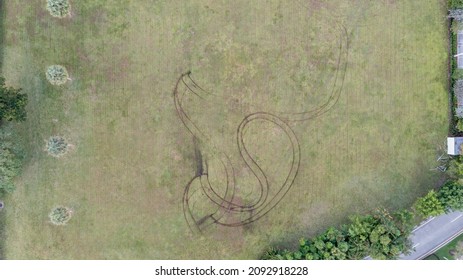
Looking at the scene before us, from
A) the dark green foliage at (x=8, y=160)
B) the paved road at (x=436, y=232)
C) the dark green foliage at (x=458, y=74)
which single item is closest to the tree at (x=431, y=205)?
the paved road at (x=436, y=232)

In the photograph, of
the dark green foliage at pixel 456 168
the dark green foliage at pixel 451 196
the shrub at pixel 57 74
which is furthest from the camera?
the dark green foliage at pixel 456 168

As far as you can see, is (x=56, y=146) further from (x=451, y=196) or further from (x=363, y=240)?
(x=451, y=196)

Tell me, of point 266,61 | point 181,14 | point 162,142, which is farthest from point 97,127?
point 266,61

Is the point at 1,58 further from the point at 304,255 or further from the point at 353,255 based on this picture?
the point at 353,255

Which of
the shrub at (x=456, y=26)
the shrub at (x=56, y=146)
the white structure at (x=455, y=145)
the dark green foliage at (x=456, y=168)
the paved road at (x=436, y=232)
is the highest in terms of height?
the shrub at (x=456, y=26)

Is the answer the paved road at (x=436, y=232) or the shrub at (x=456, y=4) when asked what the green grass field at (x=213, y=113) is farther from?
the paved road at (x=436, y=232)

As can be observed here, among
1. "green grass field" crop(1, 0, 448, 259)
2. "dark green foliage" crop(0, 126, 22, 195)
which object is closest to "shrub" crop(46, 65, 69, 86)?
"green grass field" crop(1, 0, 448, 259)
